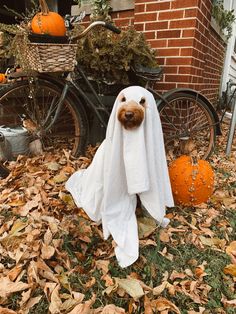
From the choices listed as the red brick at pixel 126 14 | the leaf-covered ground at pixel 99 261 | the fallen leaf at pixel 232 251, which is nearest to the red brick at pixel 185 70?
the red brick at pixel 126 14

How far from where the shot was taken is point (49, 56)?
2227 mm

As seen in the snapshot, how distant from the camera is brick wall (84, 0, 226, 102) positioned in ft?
9.95

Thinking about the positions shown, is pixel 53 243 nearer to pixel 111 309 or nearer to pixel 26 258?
pixel 26 258

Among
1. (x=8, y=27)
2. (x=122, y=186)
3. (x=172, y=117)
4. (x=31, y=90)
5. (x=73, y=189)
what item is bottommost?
(x=73, y=189)

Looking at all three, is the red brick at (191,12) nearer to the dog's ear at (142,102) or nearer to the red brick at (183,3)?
the red brick at (183,3)

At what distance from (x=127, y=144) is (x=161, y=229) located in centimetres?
76

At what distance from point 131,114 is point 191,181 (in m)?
0.95

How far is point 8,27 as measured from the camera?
2248 millimetres

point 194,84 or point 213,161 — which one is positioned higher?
point 194,84

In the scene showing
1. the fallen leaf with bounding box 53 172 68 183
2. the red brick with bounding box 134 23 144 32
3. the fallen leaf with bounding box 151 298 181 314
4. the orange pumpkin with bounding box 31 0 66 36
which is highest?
the red brick with bounding box 134 23 144 32

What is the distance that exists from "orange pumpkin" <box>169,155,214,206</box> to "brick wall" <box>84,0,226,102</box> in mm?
1376

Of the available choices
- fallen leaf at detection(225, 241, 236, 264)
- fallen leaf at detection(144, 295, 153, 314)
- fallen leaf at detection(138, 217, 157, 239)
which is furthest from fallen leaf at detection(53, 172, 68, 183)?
fallen leaf at detection(225, 241, 236, 264)

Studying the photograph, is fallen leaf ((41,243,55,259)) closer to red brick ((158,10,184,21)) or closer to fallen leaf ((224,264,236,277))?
fallen leaf ((224,264,236,277))

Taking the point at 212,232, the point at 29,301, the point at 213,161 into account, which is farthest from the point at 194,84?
the point at 29,301
